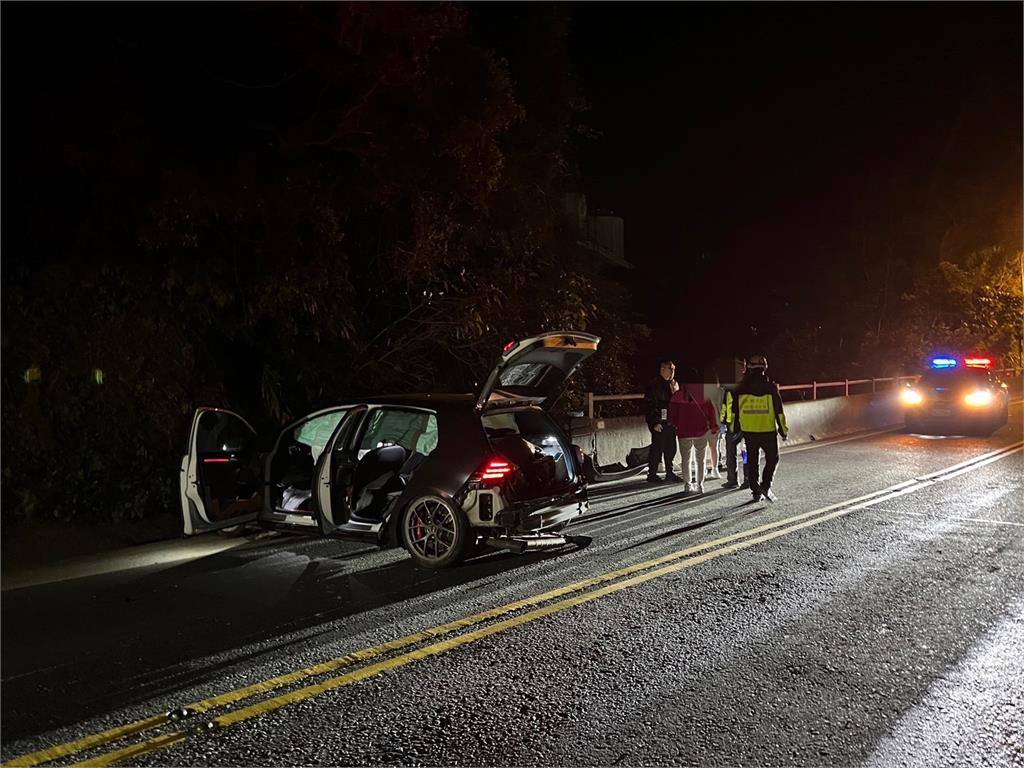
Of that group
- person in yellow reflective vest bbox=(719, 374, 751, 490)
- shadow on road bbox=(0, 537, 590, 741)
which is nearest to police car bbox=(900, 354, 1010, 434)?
person in yellow reflective vest bbox=(719, 374, 751, 490)

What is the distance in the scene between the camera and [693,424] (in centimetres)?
1091

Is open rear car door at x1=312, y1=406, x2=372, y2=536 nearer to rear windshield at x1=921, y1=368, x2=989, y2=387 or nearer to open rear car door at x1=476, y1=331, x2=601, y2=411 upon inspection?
open rear car door at x1=476, y1=331, x2=601, y2=411

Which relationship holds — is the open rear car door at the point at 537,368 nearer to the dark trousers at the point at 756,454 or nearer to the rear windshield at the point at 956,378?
the dark trousers at the point at 756,454

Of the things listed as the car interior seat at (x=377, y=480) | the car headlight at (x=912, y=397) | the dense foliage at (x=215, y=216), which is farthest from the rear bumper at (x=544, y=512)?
→ the car headlight at (x=912, y=397)

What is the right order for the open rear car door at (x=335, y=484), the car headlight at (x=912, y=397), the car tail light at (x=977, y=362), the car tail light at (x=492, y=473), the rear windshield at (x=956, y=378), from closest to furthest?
the car tail light at (x=492, y=473)
the open rear car door at (x=335, y=484)
the rear windshield at (x=956, y=378)
the car headlight at (x=912, y=397)
the car tail light at (x=977, y=362)

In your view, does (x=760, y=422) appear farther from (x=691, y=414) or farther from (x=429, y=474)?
(x=429, y=474)

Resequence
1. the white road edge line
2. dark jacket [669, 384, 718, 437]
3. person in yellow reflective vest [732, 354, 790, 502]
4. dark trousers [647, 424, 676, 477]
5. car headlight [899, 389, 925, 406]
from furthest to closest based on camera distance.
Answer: car headlight [899, 389, 925, 406], dark trousers [647, 424, 676, 477], dark jacket [669, 384, 718, 437], person in yellow reflective vest [732, 354, 790, 502], the white road edge line

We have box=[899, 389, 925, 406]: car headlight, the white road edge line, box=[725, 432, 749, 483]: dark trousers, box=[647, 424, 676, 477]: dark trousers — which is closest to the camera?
the white road edge line

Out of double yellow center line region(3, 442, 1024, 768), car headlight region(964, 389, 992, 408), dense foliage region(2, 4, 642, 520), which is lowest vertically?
double yellow center line region(3, 442, 1024, 768)

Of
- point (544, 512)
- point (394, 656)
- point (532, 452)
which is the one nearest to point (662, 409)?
point (532, 452)

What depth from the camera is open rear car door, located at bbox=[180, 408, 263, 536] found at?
7832mm

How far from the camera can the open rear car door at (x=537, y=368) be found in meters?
7.33

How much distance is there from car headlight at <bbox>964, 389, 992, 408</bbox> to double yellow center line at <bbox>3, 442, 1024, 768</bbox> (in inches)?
473

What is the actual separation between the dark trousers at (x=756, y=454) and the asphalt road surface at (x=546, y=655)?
192cm
